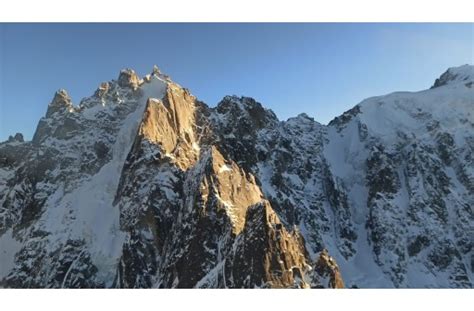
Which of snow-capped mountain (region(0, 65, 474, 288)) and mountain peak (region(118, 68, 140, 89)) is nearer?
snow-capped mountain (region(0, 65, 474, 288))

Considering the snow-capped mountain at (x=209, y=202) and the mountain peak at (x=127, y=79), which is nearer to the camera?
the snow-capped mountain at (x=209, y=202)

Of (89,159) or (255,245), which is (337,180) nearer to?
(89,159)

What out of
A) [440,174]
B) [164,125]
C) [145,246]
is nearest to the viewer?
[145,246]

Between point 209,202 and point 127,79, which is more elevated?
point 127,79

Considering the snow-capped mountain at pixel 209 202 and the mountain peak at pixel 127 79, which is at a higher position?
the mountain peak at pixel 127 79

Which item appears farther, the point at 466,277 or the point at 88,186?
the point at 466,277

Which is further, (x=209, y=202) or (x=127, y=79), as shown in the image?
(x=127, y=79)

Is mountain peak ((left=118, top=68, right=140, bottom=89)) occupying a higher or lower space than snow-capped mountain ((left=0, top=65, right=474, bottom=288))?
higher
